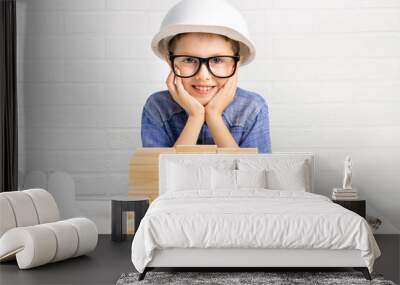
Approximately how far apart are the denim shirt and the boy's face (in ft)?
0.68

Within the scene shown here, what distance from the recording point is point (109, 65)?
712 centimetres

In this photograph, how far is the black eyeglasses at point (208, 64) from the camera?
6910 mm

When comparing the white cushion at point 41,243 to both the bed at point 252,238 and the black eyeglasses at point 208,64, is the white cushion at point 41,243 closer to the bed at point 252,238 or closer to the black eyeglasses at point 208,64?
Result: the bed at point 252,238

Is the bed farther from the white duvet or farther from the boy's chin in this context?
the boy's chin

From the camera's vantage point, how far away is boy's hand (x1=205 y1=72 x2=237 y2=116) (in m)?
6.96

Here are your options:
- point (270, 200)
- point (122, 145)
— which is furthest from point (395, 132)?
point (122, 145)

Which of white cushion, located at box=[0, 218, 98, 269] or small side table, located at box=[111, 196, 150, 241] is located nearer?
white cushion, located at box=[0, 218, 98, 269]

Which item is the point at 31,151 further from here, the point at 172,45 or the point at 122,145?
the point at 172,45

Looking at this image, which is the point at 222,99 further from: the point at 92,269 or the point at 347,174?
the point at 92,269

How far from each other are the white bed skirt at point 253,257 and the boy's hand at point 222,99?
2318 millimetres

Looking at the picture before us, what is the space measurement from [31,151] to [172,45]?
178 cm

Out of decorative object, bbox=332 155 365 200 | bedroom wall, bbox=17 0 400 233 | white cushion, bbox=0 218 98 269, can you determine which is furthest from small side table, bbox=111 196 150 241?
decorative object, bbox=332 155 365 200

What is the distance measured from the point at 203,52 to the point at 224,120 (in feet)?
2.29

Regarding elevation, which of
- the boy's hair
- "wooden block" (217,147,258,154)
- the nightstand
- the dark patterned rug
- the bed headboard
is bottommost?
the dark patterned rug
